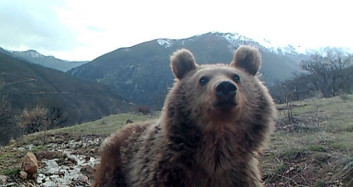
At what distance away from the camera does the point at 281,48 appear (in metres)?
197

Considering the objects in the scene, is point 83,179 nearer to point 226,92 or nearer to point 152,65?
point 226,92

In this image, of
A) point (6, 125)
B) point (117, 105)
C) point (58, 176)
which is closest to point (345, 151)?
point (58, 176)

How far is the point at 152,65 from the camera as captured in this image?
128375 mm

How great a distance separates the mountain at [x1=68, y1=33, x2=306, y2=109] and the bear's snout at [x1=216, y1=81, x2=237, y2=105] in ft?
300

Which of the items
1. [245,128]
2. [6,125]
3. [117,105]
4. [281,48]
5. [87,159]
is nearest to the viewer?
[245,128]

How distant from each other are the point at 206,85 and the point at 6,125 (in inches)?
1022

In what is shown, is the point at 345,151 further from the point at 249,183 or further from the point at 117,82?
the point at 117,82

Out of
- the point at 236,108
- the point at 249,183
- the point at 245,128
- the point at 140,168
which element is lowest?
the point at 249,183

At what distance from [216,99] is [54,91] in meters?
77.3

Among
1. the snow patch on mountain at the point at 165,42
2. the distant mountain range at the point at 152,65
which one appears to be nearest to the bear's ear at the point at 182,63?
the distant mountain range at the point at 152,65

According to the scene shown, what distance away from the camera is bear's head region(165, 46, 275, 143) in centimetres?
336

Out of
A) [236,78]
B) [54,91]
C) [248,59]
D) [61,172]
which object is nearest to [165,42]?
[54,91]

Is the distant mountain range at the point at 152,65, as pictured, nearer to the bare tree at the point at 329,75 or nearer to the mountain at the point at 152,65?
the mountain at the point at 152,65

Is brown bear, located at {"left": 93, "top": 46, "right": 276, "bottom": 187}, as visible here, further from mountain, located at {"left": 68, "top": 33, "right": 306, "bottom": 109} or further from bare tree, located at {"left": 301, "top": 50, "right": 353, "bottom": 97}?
mountain, located at {"left": 68, "top": 33, "right": 306, "bottom": 109}
